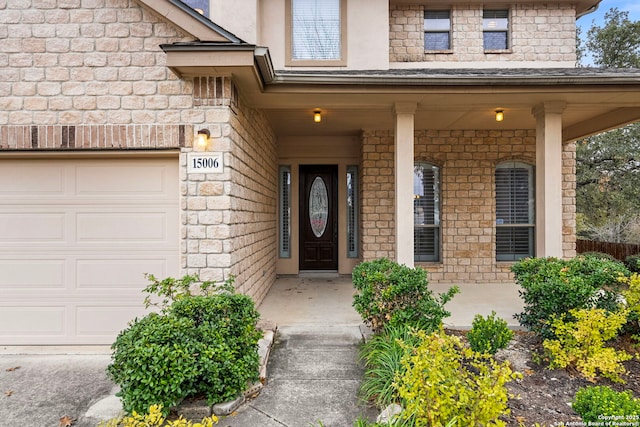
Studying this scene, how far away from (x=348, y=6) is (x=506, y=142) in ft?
13.1

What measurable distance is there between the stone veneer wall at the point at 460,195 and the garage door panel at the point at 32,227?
486 cm

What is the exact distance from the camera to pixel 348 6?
607 centimetres

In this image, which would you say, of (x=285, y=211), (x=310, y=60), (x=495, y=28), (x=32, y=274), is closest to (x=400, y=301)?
(x=32, y=274)

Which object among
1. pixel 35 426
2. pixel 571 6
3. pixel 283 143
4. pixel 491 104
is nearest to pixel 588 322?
pixel 491 104

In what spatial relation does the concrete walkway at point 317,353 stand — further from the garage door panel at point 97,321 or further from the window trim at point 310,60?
the window trim at point 310,60

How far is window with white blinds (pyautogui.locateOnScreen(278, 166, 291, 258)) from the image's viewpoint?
25.3 feet

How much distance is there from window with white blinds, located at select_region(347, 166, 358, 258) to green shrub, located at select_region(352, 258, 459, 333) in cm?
392

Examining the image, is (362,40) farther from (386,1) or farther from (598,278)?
(598,278)

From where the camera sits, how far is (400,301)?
3.59m

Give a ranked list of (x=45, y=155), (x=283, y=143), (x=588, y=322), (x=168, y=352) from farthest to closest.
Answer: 1. (x=283, y=143)
2. (x=45, y=155)
3. (x=588, y=322)
4. (x=168, y=352)

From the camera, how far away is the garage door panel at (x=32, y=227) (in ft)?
13.2

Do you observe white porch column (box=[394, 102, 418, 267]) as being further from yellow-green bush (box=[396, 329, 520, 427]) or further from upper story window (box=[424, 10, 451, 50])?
upper story window (box=[424, 10, 451, 50])

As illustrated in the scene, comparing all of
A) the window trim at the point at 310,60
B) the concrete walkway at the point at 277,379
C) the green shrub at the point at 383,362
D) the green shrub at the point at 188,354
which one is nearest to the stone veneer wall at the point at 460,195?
the window trim at the point at 310,60

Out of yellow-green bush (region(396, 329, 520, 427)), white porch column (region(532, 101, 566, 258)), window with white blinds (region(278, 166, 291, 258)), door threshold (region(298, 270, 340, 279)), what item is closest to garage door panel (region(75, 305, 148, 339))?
yellow-green bush (region(396, 329, 520, 427))
